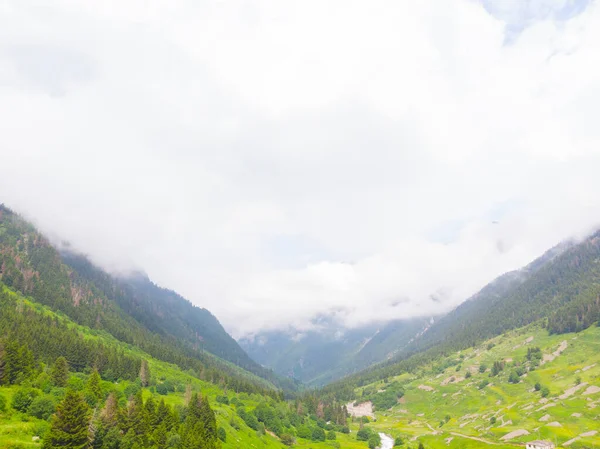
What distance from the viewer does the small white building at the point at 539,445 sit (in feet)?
505

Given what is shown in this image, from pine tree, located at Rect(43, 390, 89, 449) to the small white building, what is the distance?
17023cm

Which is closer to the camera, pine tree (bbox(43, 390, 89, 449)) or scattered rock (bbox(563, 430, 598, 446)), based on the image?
pine tree (bbox(43, 390, 89, 449))

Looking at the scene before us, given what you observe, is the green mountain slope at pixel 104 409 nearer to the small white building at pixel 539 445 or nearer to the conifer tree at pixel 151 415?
the conifer tree at pixel 151 415

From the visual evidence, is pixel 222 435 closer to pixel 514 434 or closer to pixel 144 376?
pixel 144 376

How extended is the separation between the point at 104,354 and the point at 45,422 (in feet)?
359

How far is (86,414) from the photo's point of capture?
8112 cm

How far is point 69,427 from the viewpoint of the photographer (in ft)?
252

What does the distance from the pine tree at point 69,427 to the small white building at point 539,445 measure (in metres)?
170

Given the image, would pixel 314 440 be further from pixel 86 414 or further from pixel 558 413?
pixel 86 414

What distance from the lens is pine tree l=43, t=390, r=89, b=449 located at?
244 feet

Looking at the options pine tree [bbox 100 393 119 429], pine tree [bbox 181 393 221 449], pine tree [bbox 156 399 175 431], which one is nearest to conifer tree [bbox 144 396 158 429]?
pine tree [bbox 156 399 175 431]

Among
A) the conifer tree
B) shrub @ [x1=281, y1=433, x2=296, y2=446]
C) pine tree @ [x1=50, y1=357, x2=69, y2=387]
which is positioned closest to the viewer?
the conifer tree

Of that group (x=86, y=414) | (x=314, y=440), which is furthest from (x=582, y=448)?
(x=86, y=414)

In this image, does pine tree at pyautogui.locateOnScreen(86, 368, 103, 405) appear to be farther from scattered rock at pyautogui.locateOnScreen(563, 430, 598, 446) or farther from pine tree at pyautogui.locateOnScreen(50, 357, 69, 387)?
scattered rock at pyautogui.locateOnScreen(563, 430, 598, 446)
